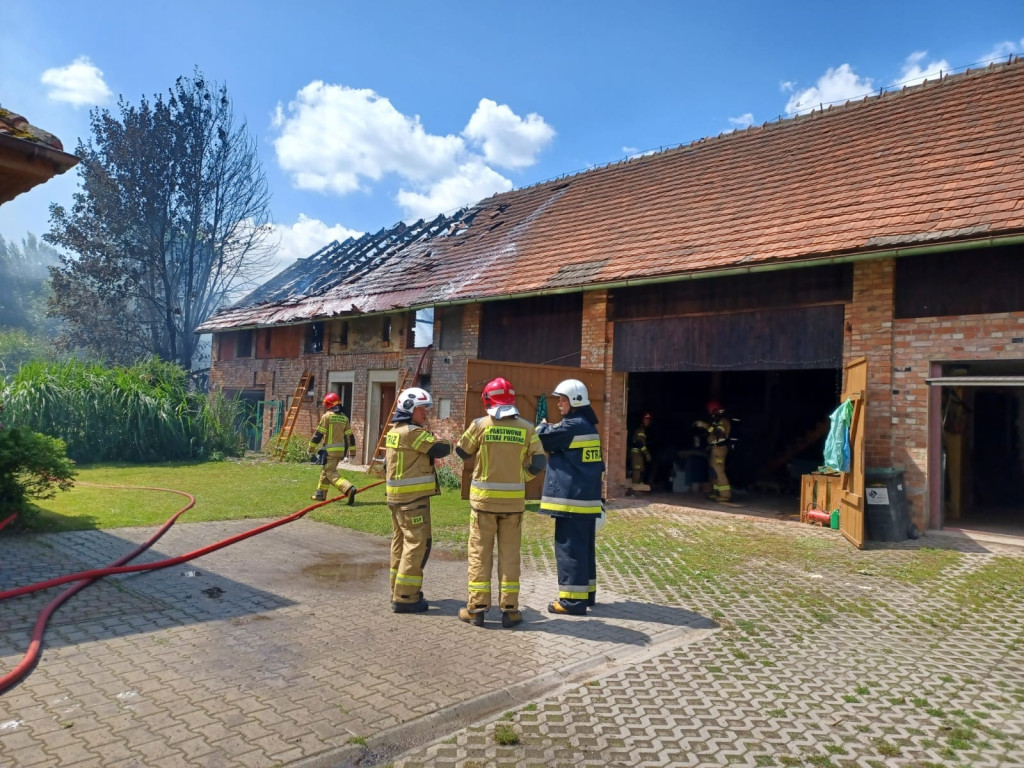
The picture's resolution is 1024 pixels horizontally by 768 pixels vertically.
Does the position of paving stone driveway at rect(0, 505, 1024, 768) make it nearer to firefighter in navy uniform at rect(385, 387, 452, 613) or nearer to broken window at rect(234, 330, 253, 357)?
firefighter in navy uniform at rect(385, 387, 452, 613)

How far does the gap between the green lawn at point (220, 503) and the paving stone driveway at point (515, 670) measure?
1.75 metres

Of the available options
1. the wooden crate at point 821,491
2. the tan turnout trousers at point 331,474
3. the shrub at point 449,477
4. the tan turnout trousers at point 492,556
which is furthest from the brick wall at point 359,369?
the tan turnout trousers at point 492,556

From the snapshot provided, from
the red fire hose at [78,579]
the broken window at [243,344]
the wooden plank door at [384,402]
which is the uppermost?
the broken window at [243,344]

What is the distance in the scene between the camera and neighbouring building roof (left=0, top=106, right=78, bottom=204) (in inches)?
198

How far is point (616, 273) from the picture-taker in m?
11.7

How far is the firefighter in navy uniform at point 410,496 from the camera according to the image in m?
5.29

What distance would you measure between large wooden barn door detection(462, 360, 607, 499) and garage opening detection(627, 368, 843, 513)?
2.39 meters

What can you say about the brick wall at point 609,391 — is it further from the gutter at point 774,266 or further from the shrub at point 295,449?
the shrub at point 295,449

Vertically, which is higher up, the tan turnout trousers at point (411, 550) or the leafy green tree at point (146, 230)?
the leafy green tree at point (146, 230)

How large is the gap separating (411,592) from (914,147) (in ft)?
34.3

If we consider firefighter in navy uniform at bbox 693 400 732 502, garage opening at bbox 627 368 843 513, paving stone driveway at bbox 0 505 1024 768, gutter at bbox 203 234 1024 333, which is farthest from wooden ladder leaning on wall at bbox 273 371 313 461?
paving stone driveway at bbox 0 505 1024 768

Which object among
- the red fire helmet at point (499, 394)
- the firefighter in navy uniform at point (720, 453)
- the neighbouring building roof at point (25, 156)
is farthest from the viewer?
the firefighter in navy uniform at point (720, 453)

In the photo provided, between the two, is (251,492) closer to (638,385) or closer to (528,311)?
(528,311)

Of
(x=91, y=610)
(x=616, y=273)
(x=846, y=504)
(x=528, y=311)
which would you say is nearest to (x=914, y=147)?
(x=616, y=273)
